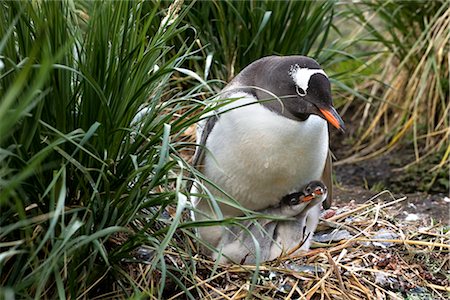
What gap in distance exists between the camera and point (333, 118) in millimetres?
3393

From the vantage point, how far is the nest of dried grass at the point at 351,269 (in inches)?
131

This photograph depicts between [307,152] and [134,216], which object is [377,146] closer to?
[307,152]

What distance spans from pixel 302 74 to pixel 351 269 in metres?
0.78

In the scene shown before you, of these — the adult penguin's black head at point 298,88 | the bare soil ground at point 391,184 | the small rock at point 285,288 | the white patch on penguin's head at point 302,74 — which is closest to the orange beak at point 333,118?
the adult penguin's black head at point 298,88

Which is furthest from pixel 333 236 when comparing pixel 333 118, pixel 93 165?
pixel 93 165

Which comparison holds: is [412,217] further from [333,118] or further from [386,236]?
[333,118]

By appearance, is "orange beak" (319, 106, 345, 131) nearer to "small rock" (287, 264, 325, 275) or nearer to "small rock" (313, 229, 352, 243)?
"small rock" (287, 264, 325, 275)

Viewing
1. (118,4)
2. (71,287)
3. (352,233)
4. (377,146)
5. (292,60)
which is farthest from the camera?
(377,146)

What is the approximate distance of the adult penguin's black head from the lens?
11.4ft

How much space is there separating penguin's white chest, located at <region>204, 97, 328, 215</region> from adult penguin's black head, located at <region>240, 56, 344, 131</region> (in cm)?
6

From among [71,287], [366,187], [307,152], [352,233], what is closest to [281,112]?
[307,152]

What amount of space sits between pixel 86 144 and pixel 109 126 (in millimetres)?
107

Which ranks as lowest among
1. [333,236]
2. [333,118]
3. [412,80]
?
[412,80]

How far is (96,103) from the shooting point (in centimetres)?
302
